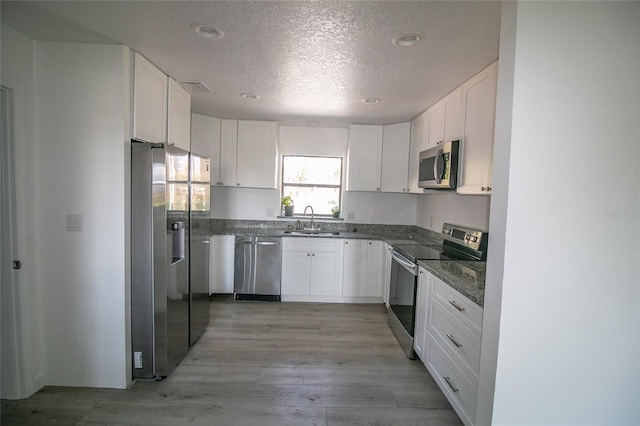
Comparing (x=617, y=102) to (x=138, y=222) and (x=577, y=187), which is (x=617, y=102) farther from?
(x=138, y=222)

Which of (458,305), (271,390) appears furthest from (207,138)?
(458,305)

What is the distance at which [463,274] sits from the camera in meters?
2.21

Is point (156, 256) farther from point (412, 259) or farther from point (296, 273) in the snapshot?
point (296, 273)

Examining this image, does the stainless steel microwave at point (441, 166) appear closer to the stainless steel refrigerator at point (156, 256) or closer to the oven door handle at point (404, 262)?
the oven door handle at point (404, 262)

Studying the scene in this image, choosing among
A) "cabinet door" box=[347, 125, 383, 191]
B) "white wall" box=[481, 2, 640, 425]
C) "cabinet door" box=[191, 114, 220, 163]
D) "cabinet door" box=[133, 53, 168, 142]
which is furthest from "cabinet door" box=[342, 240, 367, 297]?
"white wall" box=[481, 2, 640, 425]

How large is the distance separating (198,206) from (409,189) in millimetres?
2594

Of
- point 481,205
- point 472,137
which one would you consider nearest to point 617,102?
point 472,137

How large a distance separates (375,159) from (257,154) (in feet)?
5.28

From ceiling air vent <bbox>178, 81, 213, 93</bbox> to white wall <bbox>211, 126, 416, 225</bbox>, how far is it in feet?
5.42

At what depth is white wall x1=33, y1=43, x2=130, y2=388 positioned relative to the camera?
2199mm

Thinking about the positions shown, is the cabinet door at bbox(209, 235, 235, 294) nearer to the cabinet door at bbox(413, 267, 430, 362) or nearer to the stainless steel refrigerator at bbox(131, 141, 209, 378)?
the stainless steel refrigerator at bbox(131, 141, 209, 378)

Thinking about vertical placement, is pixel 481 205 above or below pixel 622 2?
below

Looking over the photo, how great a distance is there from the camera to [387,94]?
3098 mm

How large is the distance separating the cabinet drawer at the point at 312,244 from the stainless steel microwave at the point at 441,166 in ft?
4.65
